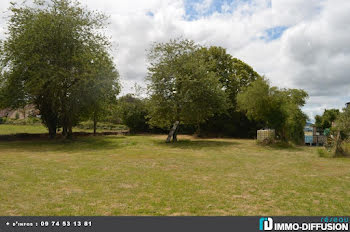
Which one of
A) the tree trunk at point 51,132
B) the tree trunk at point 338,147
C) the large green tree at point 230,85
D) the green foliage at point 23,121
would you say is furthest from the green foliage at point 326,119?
the green foliage at point 23,121

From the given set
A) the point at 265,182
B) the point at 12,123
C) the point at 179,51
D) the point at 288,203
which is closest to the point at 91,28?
the point at 179,51

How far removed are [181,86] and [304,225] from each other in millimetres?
20253

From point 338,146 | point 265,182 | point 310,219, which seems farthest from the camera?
point 338,146

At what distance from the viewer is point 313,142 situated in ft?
82.8

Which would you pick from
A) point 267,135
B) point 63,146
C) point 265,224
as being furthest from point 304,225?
point 63,146

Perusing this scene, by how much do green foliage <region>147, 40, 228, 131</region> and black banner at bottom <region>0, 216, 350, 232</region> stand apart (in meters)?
18.7

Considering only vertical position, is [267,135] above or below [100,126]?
below

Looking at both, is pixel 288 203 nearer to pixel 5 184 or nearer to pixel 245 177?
pixel 245 177

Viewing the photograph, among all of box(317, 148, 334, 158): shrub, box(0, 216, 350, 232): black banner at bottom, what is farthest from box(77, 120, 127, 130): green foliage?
box(0, 216, 350, 232): black banner at bottom

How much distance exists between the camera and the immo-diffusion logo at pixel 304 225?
5180 millimetres

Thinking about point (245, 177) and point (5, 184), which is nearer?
point (5, 184)

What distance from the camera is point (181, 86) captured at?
81.4 feet

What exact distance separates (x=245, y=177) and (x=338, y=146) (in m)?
9.69

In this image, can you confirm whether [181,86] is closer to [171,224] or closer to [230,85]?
[230,85]
